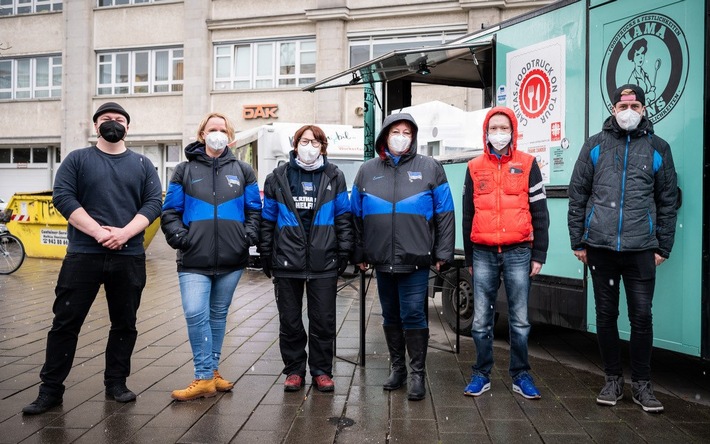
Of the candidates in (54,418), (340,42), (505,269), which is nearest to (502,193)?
(505,269)

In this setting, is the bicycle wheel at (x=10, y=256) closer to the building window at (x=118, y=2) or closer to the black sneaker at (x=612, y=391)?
the black sneaker at (x=612, y=391)

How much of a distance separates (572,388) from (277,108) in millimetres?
18633

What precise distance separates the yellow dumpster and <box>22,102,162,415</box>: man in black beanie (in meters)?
10.2

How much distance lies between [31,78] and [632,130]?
1034 inches

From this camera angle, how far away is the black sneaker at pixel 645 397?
434cm

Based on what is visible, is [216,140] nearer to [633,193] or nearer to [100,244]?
[100,244]

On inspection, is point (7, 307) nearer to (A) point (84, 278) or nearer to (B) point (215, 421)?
(A) point (84, 278)

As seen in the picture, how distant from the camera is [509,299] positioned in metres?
4.80

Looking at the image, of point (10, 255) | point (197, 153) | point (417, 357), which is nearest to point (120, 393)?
point (197, 153)

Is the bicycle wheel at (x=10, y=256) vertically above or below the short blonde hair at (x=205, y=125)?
below

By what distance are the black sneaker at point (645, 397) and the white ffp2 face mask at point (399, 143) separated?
89.0 inches

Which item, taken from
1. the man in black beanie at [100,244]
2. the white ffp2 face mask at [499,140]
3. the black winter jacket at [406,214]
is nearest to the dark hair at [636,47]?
the white ffp2 face mask at [499,140]

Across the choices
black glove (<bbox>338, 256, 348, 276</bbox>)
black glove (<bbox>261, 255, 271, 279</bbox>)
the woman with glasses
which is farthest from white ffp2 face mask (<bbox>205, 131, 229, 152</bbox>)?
black glove (<bbox>338, 256, 348, 276</bbox>)

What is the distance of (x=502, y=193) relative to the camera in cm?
468
